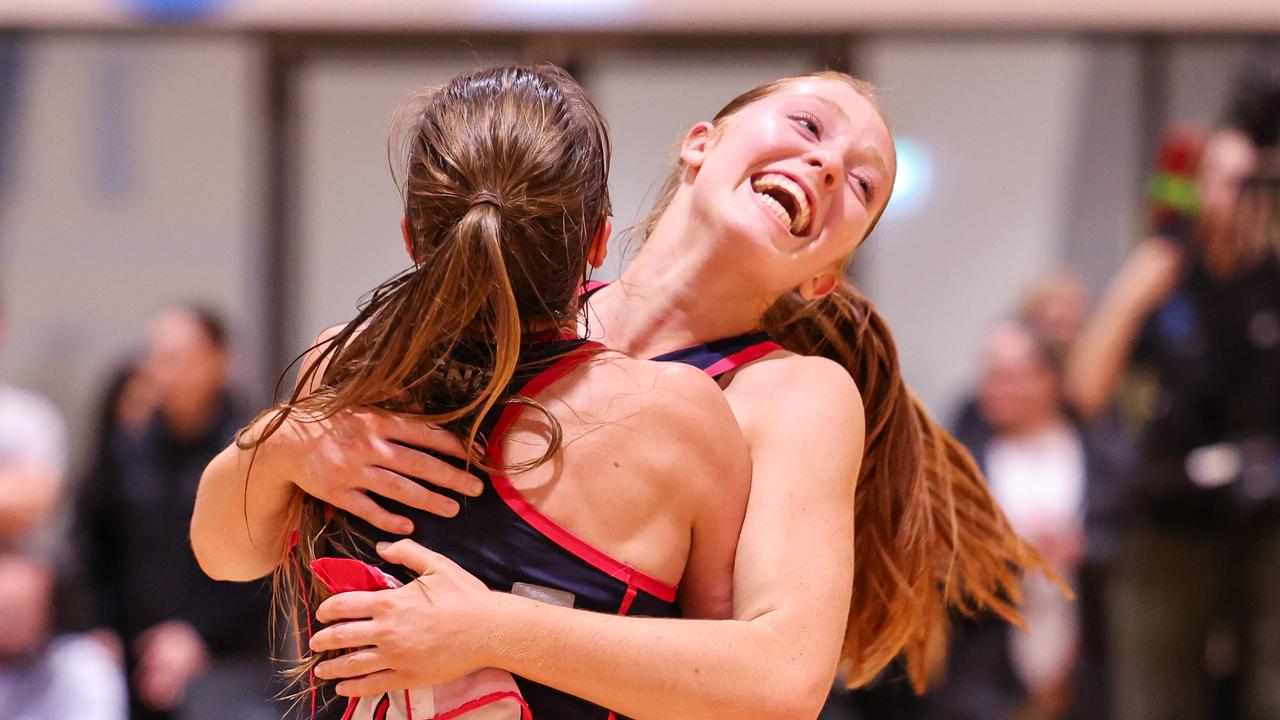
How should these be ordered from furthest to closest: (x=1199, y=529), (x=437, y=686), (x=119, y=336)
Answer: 1. (x=119, y=336)
2. (x=1199, y=529)
3. (x=437, y=686)

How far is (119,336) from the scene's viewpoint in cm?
424

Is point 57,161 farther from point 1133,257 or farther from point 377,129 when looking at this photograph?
point 1133,257

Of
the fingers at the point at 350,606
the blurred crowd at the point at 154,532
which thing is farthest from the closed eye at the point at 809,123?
the blurred crowd at the point at 154,532

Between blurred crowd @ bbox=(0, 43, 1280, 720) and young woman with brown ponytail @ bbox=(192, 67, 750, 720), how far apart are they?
2514 millimetres

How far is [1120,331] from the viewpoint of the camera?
13.4 feet

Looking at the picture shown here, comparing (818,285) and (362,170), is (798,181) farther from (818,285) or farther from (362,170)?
(362,170)

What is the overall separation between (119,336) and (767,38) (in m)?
2.15

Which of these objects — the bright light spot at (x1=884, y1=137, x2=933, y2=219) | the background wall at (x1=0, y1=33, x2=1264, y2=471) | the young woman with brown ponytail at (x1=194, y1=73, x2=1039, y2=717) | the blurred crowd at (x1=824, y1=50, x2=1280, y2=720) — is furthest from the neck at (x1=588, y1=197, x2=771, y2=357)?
the bright light spot at (x1=884, y1=137, x2=933, y2=219)

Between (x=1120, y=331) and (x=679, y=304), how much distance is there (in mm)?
2846

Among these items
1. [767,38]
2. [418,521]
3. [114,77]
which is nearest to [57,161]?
[114,77]

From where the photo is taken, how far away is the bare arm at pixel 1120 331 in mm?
4059

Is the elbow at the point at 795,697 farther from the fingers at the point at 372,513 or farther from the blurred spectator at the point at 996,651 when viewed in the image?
the blurred spectator at the point at 996,651

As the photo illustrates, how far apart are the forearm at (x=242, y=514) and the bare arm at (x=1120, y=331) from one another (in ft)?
10.0

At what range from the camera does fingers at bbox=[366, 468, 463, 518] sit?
1260 millimetres
